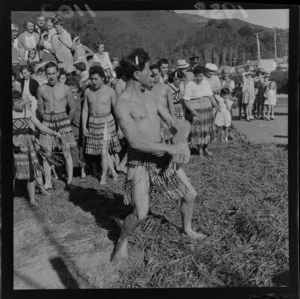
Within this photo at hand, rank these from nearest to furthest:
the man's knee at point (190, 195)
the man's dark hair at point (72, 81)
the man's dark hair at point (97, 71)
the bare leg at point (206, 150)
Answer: the man's knee at point (190, 195) < the man's dark hair at point (97, 71) < the man's dark hair at point (72, 81) < the bare leg at point (206, 150)

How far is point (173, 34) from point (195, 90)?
47 cm

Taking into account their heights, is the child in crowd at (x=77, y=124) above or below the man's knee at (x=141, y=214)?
above

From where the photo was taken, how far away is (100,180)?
5.02 meters

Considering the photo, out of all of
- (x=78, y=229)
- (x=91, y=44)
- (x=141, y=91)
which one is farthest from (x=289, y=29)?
(x=78, y=229)

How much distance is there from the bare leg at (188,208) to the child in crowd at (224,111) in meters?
0.54

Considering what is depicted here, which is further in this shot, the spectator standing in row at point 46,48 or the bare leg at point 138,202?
the spectator standing in row at point 46,48

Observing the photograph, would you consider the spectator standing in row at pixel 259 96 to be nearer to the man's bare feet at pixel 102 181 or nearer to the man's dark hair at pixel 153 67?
the man's dark hair at pixel 153 67

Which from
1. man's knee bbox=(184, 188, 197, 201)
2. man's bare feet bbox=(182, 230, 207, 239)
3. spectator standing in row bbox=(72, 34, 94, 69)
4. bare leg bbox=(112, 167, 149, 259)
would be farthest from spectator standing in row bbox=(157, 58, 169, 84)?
man's bare feet bbox=(182, 230, 207, 239)

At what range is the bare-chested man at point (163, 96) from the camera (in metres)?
4.74

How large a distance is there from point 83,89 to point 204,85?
0.95 m

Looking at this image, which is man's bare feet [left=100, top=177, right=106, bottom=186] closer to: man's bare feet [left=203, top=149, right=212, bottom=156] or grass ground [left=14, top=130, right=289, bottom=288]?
grass ground [left=14, top=130, right=289, bottom=288]

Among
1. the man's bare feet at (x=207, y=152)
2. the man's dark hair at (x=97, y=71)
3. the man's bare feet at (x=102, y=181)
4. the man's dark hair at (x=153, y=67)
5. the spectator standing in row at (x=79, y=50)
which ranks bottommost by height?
the man's bare feet at (x=102, y=181)

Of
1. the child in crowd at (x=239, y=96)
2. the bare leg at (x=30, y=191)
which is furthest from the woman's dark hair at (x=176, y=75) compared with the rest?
the bare leg at (x=30, y=191)

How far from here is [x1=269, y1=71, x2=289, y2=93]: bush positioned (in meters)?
4.65
